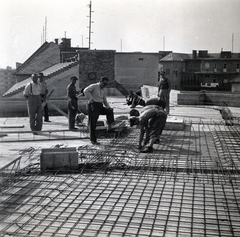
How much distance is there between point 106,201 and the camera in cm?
418

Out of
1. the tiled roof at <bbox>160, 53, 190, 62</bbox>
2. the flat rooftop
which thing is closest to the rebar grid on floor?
the flat rooftop

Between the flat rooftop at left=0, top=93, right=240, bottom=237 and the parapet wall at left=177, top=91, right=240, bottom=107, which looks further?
the parapet wall at left=177, top=91, right=240, bottom=107

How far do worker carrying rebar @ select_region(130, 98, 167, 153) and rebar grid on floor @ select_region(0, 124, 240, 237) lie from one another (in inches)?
8.9

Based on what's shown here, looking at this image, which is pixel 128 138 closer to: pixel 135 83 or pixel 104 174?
pixel 104 174

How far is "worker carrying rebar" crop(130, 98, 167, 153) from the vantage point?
263 inches

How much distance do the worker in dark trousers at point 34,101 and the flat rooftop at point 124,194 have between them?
1506mm

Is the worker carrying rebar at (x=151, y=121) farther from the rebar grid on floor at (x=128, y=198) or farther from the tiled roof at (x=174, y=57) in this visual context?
the tiled roof at (x=174, y=57)

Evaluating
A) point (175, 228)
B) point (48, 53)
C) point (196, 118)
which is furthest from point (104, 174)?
point (48, 53)

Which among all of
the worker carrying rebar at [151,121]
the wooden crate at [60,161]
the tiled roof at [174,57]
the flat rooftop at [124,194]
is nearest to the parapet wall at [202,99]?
the flat rooftop at [124,194]

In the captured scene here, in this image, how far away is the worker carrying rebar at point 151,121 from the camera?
6668 mm

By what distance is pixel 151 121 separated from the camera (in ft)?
22.6

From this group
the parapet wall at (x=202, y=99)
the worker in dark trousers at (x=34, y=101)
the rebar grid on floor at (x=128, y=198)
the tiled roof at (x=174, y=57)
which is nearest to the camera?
the rebar grid on floor at (x=128, y=198)

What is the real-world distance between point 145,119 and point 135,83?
2766cm

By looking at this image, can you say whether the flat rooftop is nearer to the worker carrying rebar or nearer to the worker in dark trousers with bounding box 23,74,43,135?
the worker carrying rebar
